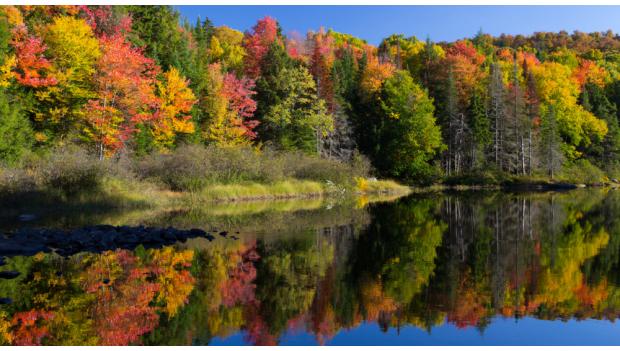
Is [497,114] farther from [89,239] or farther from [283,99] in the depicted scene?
[89,239]

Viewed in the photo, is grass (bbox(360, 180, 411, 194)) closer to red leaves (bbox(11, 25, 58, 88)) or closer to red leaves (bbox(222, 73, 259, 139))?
red leaves (bbox(222, 73, 259, 139))

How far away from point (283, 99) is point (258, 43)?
12.8 metres

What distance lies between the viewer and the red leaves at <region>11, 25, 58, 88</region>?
104ft

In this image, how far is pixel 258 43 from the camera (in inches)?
2408

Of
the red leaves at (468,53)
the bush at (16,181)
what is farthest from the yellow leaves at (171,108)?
the red leaves at (468,53)

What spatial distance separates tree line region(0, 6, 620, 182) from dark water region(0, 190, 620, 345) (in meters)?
19.7

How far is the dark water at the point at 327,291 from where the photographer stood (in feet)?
27.2

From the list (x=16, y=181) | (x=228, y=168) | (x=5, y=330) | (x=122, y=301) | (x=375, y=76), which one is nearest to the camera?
(x=5, y=330)

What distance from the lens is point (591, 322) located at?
8914mm

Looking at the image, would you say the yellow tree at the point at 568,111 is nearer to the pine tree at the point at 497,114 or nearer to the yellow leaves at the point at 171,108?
the pine tree at the point at 497,114

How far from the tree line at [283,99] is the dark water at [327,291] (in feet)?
64.7

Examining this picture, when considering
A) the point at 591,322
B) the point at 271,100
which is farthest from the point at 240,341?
the point at 271,100

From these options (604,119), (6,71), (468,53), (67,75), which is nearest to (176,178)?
(67,75)

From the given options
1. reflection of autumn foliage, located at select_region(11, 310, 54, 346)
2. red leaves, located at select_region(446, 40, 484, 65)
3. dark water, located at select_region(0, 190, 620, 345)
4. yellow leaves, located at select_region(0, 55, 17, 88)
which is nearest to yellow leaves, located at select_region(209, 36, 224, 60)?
red leaves, located at select_region(446, 40, 484, 65)
